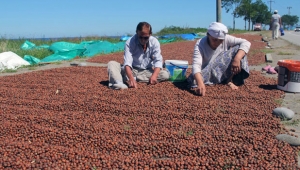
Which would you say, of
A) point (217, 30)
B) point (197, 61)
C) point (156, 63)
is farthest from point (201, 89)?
point (156, 63)

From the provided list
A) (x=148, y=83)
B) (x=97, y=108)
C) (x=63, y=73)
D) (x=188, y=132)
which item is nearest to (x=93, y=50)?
(x=63, y=73)

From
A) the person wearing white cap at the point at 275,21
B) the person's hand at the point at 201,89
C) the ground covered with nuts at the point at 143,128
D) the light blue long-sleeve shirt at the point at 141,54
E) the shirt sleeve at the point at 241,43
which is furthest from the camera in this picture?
the person wearing white cap at the point at 275,21

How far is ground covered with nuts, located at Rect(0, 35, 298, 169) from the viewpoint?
236 centimetres

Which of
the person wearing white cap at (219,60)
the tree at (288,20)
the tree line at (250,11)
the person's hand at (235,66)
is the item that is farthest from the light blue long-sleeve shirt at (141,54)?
the tree at (288,20)

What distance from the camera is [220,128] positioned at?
289 centimetres

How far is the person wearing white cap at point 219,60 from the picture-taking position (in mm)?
4000

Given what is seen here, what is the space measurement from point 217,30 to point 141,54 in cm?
129

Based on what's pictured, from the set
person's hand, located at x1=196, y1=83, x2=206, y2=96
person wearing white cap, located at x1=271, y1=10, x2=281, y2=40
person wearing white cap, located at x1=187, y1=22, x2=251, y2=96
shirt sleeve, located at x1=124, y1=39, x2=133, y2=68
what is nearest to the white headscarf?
person wearing white cap, located at x1=187, y1=22, x2=251, y2=96

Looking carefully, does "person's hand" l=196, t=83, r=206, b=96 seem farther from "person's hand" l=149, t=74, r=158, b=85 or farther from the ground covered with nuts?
"person's hand" l=149, t=74, r=158, b=85

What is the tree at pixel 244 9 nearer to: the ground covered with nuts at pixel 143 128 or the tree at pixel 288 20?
the ground covered with nuts at pixel 143 128

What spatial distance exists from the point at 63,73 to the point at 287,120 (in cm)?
446

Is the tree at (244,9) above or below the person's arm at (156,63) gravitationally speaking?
above

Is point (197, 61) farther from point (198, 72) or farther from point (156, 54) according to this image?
point (156, 54)

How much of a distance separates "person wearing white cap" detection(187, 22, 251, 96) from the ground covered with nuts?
0.16 m
